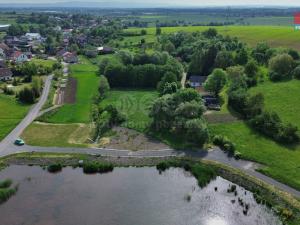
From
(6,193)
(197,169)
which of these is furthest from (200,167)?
(6,193)

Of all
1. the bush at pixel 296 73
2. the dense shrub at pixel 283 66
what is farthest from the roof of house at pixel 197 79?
the bush at pixel 296 73

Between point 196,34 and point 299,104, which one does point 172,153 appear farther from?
point 196,34

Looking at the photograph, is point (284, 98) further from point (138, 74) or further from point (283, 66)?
point (138, 74)

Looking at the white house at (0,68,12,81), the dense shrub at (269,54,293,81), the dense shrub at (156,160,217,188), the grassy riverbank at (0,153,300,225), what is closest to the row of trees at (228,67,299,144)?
the grassy riverbank at (0,153,300,225)

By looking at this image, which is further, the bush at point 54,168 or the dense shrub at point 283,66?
the dense shrub at point 283,66

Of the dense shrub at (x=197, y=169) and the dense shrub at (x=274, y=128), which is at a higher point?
the dense shrub at (x=274, y=128)

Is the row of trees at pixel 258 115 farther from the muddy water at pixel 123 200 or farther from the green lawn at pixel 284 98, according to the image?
the muddy water at pixel 123 200
